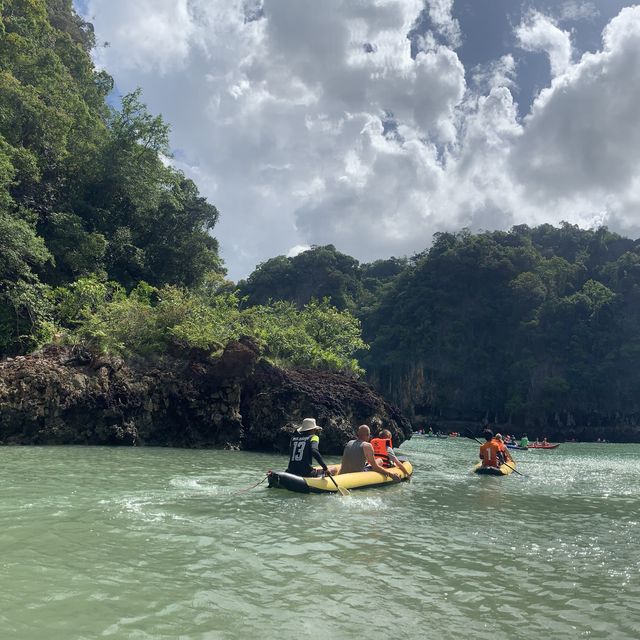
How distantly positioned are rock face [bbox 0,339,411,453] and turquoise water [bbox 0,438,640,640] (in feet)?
19.2

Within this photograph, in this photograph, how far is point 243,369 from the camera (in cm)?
1828

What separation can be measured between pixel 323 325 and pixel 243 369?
8890 mm

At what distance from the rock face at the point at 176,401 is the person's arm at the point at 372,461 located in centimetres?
673

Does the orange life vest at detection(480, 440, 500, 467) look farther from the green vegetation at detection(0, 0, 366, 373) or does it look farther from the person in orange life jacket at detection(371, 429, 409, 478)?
the green vegetation at detection(0, 0, 366, 373)

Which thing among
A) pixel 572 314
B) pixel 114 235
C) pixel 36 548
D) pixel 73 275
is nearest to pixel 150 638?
pixel 36 548

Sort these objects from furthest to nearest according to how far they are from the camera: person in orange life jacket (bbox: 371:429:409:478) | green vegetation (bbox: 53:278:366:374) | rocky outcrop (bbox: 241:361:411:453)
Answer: green vegetation (bbox: 53:278:366:374)
rocky outcrop (bbox: 241:361:411:453)
person in orange life jacket (bbox: 371:429:409:478)

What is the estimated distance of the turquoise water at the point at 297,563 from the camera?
3861 millimetres

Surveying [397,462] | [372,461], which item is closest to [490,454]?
[397,462]

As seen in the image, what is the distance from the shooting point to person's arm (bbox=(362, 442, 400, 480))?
10648mm

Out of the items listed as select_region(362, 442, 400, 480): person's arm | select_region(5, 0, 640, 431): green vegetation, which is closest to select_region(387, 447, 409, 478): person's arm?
select_region(362, 442, 400, 480): person's arm

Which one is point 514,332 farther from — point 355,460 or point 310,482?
point 310,482

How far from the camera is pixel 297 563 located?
17.1ft

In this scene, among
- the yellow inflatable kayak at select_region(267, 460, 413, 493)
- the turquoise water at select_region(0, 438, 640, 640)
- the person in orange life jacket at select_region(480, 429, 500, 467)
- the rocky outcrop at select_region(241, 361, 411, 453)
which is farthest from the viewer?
the rocky outcrop at select_region(241, 361, 411, 453)

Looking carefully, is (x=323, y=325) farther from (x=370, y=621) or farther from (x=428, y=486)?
(x=370, y=621)
